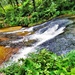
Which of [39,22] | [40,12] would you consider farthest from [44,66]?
[40,12]

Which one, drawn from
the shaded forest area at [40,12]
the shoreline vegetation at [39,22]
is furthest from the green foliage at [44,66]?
the shaded forest area at [40,12]

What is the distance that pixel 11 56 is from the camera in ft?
35.2

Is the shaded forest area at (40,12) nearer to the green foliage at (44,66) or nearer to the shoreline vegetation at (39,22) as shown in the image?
the shoreline vegetation at (39,22)

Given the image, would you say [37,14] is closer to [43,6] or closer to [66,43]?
[43,6]

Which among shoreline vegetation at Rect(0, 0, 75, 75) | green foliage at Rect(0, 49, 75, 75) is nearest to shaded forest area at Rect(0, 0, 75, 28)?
shoreline vegetation at Rect(0, 0, 75, 75)

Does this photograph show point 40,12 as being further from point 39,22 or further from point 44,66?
point 44,66

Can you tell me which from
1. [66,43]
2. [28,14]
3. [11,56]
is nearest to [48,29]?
[66,43]

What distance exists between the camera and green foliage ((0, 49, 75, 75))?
18.5ft

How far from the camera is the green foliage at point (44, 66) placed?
564 cm

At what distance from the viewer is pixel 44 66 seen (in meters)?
6.14

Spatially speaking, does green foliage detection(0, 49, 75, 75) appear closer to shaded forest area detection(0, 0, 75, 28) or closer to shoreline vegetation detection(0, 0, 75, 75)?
shoreline vegetation detection(0, 0, 75, 75)

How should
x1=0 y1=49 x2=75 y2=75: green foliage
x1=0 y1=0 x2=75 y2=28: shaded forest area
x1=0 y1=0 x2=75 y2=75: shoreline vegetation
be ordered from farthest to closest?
x1=0 y1=0 x2=75 y2=28: shaded forest area → x1=0 y1=0 x2=75 y2=75: shoreline vegetation → x1=0 y1=49 x2=75 y2=75: green foliage

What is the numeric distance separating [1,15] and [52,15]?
11508 mm

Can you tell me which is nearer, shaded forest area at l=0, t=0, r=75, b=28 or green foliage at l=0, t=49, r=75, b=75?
green foliage at l=0, t=49, r=75, b=75
